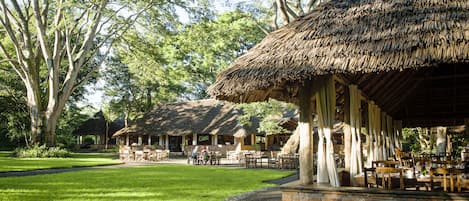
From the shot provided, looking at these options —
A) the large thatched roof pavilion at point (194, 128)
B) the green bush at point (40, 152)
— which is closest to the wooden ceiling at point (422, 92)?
the large thatched roof pavilion at point (194, 128)

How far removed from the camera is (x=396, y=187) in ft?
22.3

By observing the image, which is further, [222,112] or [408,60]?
[222,112]

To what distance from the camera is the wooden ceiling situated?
941 cm

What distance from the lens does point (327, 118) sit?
6754 millimetres

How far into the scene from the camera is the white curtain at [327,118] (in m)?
6.69

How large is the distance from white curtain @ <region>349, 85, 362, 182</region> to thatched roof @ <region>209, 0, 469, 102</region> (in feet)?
5.55

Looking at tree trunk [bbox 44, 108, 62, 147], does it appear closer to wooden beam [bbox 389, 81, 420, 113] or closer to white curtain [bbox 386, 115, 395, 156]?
white curtain [bbox 386, 115, 395, 156]

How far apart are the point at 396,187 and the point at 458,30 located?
270cm

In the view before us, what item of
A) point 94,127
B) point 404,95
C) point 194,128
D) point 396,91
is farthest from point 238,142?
point 396,91

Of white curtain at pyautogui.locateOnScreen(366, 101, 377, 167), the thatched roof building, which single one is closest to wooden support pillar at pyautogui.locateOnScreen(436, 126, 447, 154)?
white curtain at pyautogui.locateOnScreen(366, 101, 377, 167)

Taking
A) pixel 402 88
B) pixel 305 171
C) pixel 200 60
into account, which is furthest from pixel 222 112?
pixel 305 171

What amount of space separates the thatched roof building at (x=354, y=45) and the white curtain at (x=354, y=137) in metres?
0.31

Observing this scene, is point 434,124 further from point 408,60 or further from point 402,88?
point 408,60

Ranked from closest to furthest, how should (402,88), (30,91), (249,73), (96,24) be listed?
1. (249,73)
2. (402,88)
3. (96,24)
4. (30,91)
